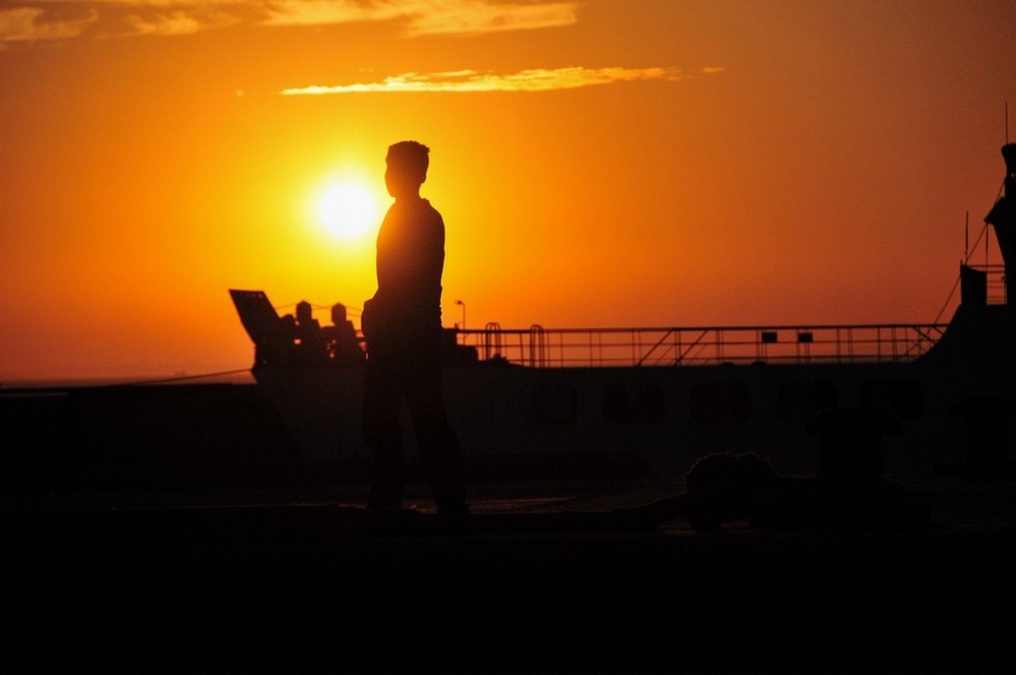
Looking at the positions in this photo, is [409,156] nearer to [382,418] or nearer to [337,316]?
[382,418]

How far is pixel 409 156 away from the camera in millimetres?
10883

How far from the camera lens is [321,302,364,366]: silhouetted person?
35156 millimetres

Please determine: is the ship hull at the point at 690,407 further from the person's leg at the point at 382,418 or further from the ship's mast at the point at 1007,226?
the person's leg at the point at 382,418

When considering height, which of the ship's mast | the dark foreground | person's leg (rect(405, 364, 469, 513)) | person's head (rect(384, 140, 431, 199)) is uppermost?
the ship's mast

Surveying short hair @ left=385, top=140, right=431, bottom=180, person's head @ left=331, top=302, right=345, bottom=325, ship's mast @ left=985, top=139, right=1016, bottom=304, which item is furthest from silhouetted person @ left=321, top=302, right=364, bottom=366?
short hair @ left=385, top=140, right=431, bottom=180

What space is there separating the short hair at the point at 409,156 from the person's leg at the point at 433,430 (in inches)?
56.9

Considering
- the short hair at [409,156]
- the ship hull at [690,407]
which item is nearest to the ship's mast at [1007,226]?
the ship hull at [690,407]

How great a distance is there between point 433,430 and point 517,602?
328 cm

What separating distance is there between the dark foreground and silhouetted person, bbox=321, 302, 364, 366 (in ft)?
87.5

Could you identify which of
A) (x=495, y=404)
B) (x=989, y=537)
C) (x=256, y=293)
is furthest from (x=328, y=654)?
(x=256, y=293)

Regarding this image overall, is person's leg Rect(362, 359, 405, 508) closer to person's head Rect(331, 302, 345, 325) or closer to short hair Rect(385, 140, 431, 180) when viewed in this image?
short hair Rect(385, 140, 431, 180)

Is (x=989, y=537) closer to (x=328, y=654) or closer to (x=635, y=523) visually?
(x=635, y=523)

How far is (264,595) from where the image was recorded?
7.48 meters

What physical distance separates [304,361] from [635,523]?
26.3 meters
